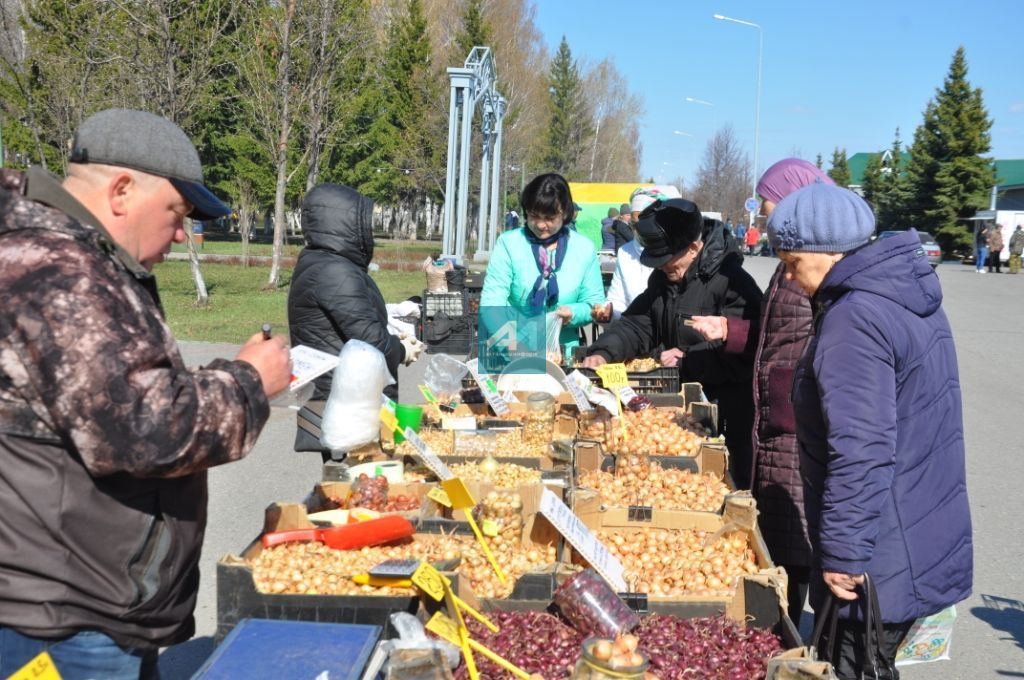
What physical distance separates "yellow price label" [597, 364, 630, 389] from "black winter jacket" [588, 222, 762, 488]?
457 mm

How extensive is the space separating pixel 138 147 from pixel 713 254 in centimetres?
331

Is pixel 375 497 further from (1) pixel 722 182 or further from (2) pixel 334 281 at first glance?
(1) pixel 722 182

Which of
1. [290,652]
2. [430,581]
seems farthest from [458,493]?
[290,652]

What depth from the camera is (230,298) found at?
18.2 metres

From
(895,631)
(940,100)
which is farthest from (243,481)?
(940,100)

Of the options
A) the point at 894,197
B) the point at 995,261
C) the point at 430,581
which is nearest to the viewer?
the point at 430,581

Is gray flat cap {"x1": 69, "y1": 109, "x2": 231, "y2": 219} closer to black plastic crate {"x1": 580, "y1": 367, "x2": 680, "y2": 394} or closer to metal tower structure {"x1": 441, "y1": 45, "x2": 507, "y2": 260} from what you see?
black plastic crate {"x1": 580, "y1": 367, "x2": 680, "y2": 394}

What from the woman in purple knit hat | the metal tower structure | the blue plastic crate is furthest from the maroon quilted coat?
the metal tower structure

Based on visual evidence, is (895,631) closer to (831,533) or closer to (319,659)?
(831,533)

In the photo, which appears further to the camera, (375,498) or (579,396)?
(579,396)

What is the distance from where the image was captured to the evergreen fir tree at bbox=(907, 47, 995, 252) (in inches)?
1869

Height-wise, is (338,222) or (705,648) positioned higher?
(338,222)

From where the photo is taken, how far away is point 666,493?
145 inches

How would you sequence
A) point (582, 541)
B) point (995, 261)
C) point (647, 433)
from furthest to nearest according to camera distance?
1. point (995, 261)
2. point (647, 433)
3. point (582, 541)
